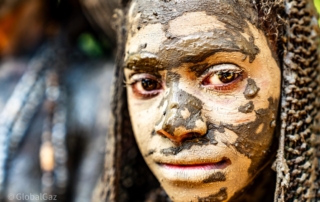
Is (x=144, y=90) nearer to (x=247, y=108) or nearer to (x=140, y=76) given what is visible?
(x=140, y=76)

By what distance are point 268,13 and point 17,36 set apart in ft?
3.47

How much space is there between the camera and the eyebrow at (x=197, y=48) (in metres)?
1.04

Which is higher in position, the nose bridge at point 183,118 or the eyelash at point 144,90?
the eyelash at point 144,90

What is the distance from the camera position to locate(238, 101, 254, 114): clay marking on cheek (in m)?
1.06

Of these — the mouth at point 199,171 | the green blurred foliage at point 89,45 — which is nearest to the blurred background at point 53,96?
the green blurred foliage at point 89,45

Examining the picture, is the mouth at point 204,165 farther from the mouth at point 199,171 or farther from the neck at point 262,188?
the neck at point 262,188

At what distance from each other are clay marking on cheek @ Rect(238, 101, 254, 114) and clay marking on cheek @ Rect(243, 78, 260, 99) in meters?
0.01

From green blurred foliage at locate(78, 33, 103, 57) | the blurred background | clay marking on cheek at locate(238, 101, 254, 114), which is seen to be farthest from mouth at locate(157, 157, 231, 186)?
green blurred foliage at locate(78, 33, 103, 57)

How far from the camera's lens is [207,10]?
1.07 metres

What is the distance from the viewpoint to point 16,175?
1626 millimetres

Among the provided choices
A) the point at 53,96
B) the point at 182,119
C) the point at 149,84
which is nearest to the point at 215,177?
the point at 182,119

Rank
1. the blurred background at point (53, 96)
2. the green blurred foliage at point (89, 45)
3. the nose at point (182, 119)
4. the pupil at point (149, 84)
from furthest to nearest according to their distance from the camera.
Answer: the green blurred foliage at point (89, 45) < the blurred background at point (53, 96) < the pupil at point (149, 84) < the nose at point (182, 119)

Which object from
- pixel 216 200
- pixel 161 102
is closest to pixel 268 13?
pixel 161 102

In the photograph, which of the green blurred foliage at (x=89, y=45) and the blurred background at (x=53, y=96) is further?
the green blurred foliage at (x=89, y=45)
